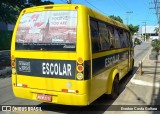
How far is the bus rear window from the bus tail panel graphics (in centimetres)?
32

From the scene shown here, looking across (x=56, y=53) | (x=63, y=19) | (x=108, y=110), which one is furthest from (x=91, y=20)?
(x=108, y=110)

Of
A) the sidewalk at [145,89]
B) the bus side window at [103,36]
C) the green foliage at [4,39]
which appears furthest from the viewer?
the green foliage at [4,39]

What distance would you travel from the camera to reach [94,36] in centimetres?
683

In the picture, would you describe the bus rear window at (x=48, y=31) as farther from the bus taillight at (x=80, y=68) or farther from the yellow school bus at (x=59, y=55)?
the bus taillight at (x=80, y=68)

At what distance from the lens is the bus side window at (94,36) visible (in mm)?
6707

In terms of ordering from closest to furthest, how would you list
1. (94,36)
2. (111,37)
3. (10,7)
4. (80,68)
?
(80,68), (94,36), (111,37), (10,7)

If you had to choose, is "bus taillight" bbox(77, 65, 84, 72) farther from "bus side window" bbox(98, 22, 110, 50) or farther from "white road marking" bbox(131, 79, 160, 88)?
"white road marking" bbox(131, 79, 160, 88)

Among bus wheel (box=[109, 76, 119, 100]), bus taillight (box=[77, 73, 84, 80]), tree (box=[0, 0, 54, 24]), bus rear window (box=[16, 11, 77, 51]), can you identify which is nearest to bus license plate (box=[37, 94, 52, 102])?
bus taillight (box=[77, 73, 84, 80])

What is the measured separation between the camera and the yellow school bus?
20.8 ft

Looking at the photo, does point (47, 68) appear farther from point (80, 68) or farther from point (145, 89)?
point (145, 89)

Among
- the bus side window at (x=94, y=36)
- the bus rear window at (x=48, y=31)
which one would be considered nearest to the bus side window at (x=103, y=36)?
the bus side window at (x=94, y=36)

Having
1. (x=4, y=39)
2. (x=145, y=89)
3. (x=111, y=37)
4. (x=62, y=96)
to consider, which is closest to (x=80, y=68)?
(x=62, y=96)

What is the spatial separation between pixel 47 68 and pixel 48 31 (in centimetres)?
88

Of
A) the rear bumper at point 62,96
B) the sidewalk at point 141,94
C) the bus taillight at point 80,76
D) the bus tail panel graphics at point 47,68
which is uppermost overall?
the bus tail panel graphics at point 47,68
